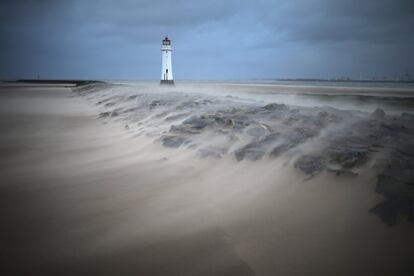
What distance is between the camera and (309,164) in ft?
8.12

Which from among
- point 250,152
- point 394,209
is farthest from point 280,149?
point 394,209

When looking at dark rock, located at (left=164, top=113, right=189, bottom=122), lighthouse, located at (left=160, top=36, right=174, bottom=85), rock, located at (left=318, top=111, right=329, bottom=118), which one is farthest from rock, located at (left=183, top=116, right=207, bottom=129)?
lighthouse, located at (left=160, top=36, right=174, bottom=85)

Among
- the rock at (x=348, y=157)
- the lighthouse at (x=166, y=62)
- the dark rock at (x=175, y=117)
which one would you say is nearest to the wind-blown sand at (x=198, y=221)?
the rock at (x=348, y=157)

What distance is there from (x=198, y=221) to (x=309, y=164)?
135 cm

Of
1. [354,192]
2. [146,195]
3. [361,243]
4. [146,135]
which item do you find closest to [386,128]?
[354,192]

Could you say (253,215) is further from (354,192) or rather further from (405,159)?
(405,159)

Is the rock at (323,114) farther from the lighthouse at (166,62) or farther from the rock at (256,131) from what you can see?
the lighthouse at (166,62)

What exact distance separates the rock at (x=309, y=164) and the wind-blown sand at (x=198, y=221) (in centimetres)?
7

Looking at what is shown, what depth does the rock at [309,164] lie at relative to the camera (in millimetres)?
2373

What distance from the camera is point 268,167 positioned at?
263cm

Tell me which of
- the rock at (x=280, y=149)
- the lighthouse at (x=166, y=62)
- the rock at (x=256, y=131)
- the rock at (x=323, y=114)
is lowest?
the rock at (x=280, y=149)

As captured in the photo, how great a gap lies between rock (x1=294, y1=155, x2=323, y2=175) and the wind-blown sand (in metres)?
0.07

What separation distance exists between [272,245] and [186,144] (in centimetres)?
231

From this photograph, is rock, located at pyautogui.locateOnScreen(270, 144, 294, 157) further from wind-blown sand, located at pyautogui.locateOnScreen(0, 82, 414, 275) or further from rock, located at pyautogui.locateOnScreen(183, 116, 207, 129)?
rock, located at pyautogui.locateOnScreen(183, 116, 207, 129)
